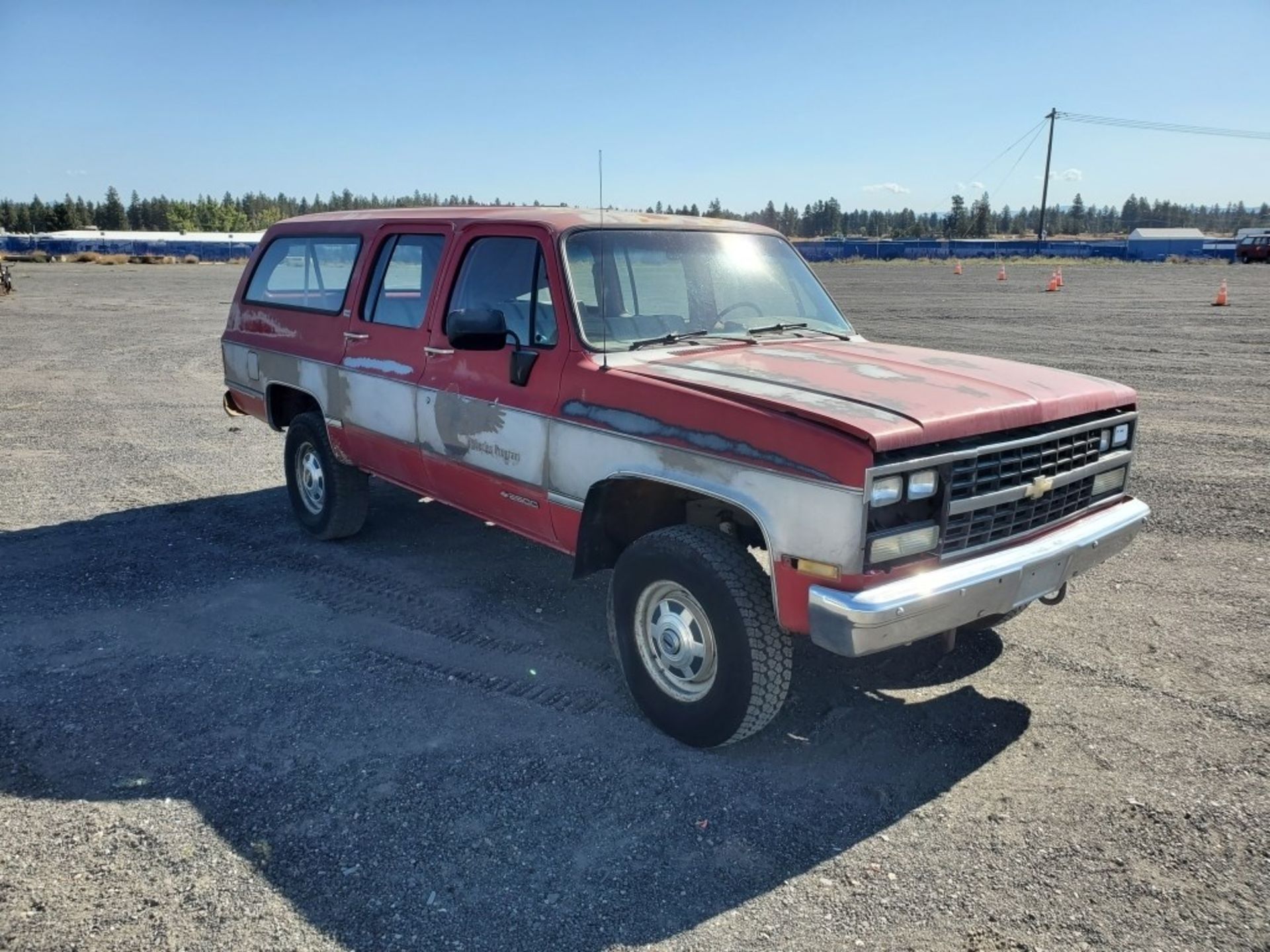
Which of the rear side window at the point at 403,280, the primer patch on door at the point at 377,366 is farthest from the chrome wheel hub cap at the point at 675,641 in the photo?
the rear side window at the point at 403,280

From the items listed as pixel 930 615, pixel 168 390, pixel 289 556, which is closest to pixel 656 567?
pixel 930 615

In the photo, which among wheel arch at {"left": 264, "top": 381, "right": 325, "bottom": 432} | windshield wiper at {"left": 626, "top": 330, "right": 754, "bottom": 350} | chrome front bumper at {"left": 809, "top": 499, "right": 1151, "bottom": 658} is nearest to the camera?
chrome front bumper at {"left": 809, "top": 499, "right": 1151, "bottom": 658}

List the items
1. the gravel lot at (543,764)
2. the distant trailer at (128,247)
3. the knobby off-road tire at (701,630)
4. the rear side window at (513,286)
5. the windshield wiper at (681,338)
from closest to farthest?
the gravel lot at (543,764) → the knobby off-road tire at (701,630) → the windshield wiper at (681,338) → the rear side window at (513,286) → the distant trailer at (128,247)

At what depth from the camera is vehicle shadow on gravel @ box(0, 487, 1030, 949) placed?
9.78 feet

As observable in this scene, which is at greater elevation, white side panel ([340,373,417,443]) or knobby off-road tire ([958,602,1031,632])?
white side panel ([340,373,417,443])

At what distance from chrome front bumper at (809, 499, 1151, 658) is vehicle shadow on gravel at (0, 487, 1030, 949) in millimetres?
698

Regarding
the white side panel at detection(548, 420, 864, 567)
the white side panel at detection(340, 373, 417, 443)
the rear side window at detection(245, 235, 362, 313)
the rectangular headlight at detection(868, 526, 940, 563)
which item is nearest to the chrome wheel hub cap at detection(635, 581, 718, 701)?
the white side panel at detection(548, 420, 864, 567)

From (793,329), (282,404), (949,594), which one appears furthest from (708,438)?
(282,404)

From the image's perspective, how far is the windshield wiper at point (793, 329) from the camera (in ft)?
15.5

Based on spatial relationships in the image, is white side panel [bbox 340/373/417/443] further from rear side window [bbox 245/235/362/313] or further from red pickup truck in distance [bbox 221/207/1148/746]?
rear side window [bbox 245/235/362/313]

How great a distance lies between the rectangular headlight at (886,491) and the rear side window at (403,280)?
2.92m

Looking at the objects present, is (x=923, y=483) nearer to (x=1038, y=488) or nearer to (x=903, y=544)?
(x=903, y=544)

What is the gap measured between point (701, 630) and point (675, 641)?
14 cm

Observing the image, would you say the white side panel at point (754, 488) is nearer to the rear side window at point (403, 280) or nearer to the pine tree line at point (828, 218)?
the rear side window at point (403, 280)
